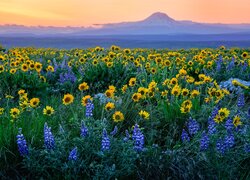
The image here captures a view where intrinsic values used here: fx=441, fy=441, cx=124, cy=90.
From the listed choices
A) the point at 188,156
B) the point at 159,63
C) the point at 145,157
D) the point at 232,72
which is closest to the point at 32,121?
the point at 145,157

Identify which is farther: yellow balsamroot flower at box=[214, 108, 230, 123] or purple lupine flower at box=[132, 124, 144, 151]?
yellow balsamroot flower at box=[214, 108, 230, 123]

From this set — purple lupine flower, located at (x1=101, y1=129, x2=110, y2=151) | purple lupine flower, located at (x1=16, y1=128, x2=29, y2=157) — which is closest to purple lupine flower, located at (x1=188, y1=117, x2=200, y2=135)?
purple lupine flower, located at (x1=101, y1=129, x2=110, y2=151)

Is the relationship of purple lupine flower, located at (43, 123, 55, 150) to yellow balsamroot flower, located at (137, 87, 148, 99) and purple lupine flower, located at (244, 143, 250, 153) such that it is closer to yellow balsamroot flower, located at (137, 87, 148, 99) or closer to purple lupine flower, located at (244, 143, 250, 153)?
yellow balsamroot flower, located at (137, 87, 148, 99)

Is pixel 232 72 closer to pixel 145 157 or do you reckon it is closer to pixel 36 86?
pixel 36 86

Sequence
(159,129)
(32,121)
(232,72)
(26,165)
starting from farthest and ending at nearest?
1. (232,72)
2. (159,129)
3. (32,121)
4. (26,165)

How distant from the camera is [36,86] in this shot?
7.79 m

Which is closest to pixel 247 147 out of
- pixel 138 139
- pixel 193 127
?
pixel 193 127

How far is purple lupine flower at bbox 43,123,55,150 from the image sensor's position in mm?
4156

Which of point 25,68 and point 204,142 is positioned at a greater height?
point 25,68

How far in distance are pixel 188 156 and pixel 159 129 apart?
86 cm

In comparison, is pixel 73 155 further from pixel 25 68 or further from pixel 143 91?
pixel 25 68

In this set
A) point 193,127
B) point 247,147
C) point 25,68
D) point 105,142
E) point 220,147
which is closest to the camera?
point 105,142

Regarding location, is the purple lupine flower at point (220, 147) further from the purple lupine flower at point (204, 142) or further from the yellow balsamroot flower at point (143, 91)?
the yellow balsamroot flower at point (143, 91)

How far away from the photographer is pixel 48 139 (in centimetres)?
418
